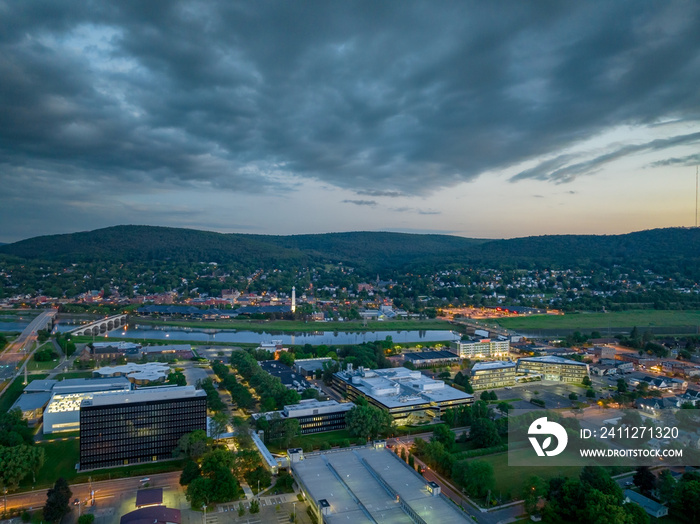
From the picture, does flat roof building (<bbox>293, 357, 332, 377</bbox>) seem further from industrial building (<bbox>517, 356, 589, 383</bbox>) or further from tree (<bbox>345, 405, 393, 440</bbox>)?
industrial building (<bbox>517, 356, 589, 383</bbox>)

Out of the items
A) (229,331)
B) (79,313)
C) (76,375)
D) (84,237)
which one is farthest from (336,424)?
(84,237)

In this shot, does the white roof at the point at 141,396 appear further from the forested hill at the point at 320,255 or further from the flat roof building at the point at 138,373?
the forested hill at the point at 320,255

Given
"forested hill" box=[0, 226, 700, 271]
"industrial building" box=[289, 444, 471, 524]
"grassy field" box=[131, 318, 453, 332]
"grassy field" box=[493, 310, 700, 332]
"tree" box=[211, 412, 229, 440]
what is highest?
"forested hill" box=[0, 226, 700, 271]

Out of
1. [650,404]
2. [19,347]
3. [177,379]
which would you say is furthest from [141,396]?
[19,347]

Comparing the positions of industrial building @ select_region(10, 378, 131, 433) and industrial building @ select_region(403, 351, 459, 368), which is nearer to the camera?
industrial building @ select_region(10, 378, 131, 433)

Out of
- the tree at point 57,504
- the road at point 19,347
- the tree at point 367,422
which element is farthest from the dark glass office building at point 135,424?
the road at point 19,347

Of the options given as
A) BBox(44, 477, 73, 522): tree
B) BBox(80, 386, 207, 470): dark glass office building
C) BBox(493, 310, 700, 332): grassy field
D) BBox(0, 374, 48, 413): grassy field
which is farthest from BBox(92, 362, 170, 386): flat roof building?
BBox(493, 310, 700, 332): grassy field

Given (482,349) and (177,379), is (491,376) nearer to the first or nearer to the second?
(482,349)
